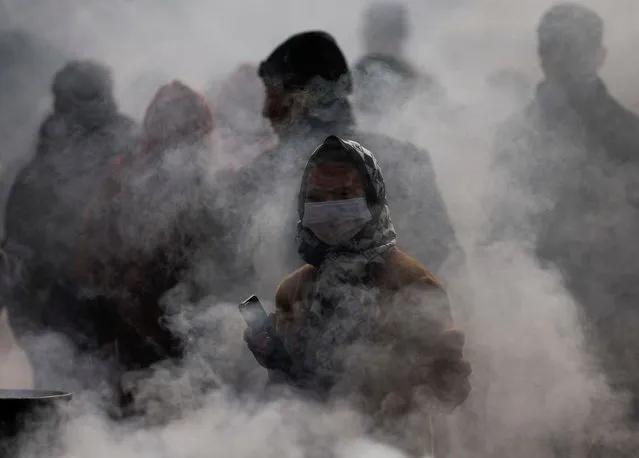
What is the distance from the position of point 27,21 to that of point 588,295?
13.9 ft

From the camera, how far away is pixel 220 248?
357 centimetres

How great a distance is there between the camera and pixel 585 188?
13.3ft

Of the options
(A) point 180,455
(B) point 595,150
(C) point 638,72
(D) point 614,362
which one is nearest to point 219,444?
(A) point 180,455

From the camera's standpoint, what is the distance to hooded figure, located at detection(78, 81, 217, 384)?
11.6 feet

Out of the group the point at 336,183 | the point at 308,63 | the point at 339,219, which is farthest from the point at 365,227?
the point at 308,63

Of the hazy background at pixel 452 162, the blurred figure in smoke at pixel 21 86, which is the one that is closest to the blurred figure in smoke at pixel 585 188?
the hazy background at pixel 452 162

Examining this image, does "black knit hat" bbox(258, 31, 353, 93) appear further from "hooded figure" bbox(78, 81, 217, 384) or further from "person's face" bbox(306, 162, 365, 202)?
"person's face" bbox(306, 162, 365, 202)

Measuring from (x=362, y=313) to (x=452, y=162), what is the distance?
1975mm

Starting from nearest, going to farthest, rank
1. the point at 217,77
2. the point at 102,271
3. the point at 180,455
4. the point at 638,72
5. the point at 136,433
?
1. the point at 180,455
2. the point at 136,433
3. the point at 102,271
4. the point at 638,72
5. the point at 217,77

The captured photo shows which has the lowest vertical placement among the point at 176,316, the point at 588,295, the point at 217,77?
the point at 588,295

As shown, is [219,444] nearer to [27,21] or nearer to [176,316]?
[176,316]

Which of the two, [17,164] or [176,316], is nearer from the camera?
[176,316]

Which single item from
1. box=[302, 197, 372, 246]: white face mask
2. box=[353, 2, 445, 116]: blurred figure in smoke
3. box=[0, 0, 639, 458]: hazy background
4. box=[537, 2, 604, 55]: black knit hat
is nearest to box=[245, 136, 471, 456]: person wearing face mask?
box=[302, 197, 372, 246]: white face mask

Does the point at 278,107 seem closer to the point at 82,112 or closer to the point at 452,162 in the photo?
the point at 452,162
